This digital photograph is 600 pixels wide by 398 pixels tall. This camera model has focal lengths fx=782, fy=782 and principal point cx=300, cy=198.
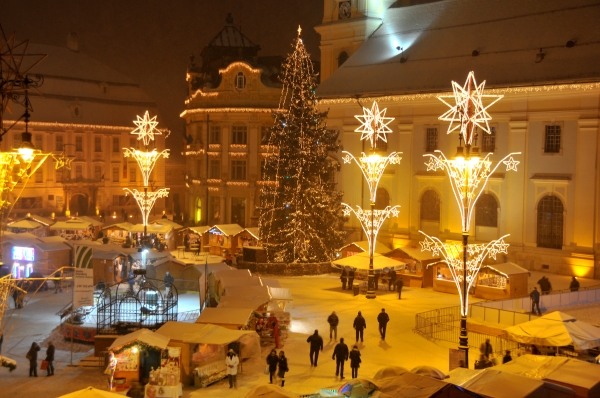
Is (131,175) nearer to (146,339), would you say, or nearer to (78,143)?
(78,143)

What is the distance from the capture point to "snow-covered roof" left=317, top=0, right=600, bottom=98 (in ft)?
124

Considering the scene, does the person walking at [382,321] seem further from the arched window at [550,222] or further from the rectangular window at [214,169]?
the rectangular window at [214,169]

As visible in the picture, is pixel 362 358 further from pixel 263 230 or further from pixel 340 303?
pixel 263 230

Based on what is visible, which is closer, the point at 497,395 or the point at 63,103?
the point at 497,395

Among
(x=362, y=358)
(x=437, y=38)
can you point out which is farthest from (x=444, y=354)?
(x=437, y=38)

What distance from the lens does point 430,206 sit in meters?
43.1

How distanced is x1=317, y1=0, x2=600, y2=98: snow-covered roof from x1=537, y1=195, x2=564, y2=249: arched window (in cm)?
581

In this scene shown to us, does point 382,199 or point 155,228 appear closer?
point 382,199

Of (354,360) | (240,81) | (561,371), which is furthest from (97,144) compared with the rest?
(561,371)

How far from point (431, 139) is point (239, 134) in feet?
65.6

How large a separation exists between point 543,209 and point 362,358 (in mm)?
18393

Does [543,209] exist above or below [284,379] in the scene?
above

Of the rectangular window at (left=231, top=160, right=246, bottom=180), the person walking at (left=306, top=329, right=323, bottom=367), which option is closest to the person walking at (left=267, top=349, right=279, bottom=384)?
the person walking at (left=306, top=329, right=323, bottom=367)

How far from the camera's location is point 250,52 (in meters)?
65.4
